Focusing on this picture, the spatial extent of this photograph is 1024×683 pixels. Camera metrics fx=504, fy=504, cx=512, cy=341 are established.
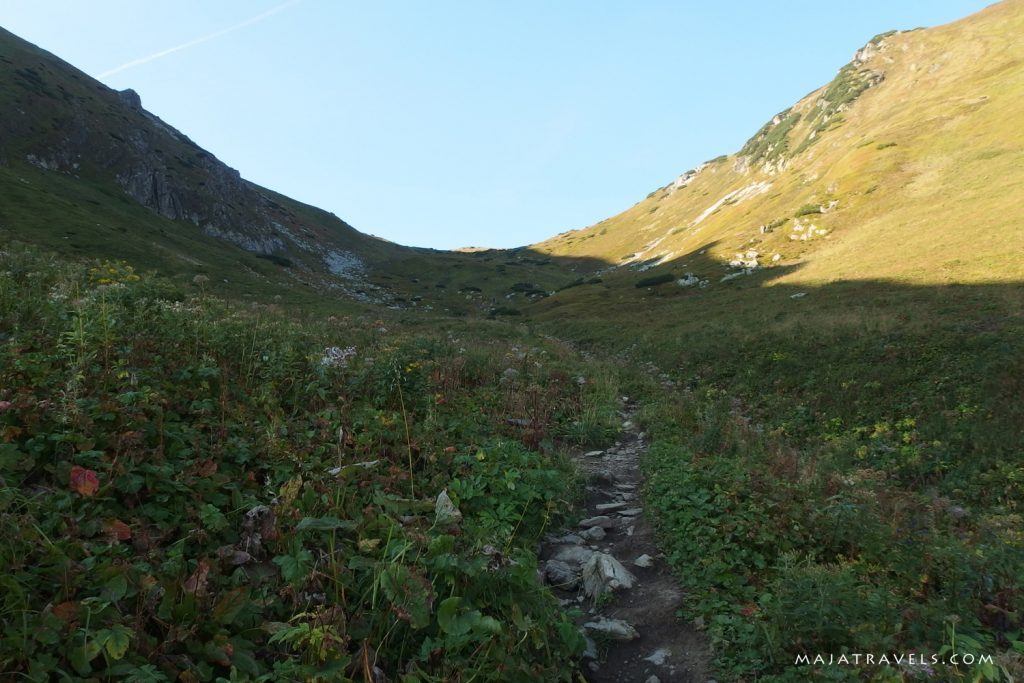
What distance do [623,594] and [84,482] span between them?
207 inches

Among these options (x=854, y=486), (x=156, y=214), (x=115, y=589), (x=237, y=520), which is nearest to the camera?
(x=115, y=589)

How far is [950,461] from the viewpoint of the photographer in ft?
33.2

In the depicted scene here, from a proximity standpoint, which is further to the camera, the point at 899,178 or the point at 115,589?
the point at 899,178

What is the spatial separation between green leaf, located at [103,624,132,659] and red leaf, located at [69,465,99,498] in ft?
5.39

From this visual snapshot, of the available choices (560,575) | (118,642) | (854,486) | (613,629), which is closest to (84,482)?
(118,642)

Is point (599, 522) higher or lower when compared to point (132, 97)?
lower

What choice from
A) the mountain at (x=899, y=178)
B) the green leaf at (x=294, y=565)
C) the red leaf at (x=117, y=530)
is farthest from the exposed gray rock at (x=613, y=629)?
the mountain at (x=899, y=178)

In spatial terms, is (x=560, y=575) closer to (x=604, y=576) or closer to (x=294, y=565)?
(x=604, y=576)

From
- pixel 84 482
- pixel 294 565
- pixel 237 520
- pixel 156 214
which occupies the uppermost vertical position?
pixel 156 214

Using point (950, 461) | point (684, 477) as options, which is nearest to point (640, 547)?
point (684, 477)

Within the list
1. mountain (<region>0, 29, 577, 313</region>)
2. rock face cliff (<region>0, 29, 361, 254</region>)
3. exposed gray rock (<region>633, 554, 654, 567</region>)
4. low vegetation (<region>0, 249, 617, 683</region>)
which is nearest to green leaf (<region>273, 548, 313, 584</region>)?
low vegetation (<region>0, 249, 617, 683</region>)

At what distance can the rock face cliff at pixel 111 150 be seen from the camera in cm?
6166

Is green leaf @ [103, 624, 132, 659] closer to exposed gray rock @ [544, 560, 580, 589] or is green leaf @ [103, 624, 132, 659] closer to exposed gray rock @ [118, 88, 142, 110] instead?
exposed gray rock @ [544, 560, 580, 589]

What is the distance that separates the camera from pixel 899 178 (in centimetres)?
4434
